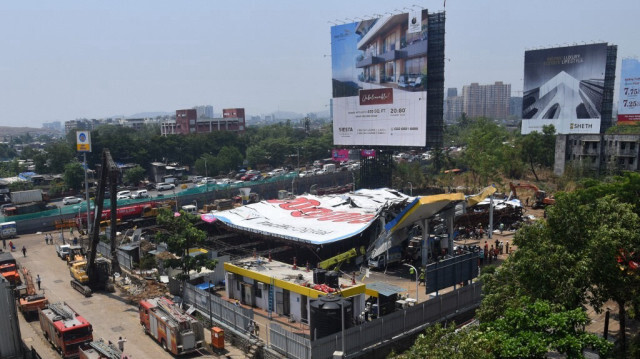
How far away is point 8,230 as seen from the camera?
147ft

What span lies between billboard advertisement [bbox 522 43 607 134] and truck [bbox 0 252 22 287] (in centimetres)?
7221

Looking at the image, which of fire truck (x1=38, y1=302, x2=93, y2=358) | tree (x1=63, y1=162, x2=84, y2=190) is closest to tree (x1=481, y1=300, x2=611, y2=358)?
fire truck (x1=38, y1=302, x2=93, y2=358)

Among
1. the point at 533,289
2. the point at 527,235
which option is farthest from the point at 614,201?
the point at 533,289

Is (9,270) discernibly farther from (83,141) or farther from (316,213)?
(316,213)

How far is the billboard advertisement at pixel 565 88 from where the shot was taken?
68750 mm

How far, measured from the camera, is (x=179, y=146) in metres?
98.2

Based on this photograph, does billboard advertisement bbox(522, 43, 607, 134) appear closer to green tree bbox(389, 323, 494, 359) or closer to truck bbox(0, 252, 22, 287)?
green tree bbox(389, 323, 494, 359)

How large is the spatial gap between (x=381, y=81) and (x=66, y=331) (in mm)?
43084

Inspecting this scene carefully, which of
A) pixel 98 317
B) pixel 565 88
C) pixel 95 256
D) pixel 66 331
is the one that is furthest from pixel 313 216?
pixel 565 88

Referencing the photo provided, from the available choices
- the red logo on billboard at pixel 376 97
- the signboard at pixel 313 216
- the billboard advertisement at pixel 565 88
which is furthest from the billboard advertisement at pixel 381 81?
the billboard advertisement at pixel 565 88

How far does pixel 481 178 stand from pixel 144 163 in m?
61.1

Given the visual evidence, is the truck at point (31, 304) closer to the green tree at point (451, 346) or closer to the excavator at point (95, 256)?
the excavator at point (95, 256)

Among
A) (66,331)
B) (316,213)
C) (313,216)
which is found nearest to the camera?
(66,331)

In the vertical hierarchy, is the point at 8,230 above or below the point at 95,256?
below
